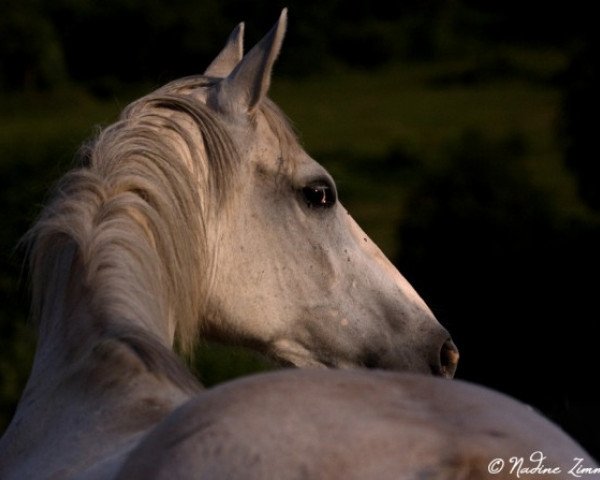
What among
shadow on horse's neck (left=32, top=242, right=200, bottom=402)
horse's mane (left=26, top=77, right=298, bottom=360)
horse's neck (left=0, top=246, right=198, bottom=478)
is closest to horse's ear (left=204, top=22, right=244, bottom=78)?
horse's mane (left=26, top=77, right=298, bottom=360)

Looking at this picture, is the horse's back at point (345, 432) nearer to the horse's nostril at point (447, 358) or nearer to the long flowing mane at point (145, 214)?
the long flowing mane at point (145, 214)

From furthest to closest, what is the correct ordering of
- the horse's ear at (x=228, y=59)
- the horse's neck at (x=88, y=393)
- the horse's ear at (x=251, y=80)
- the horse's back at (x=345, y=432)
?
the horse's ear at (x=228, y=59) < the horse's ear at (x=251, y=80) < the horse's neck at (x=88, y=393) < the horse's back at (x=345, y=432)

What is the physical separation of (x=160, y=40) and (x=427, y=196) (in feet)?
57.8

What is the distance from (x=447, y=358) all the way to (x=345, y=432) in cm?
182

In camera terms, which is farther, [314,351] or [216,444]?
[314,351]

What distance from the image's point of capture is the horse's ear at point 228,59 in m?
3.78

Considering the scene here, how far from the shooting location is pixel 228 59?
3850 mm

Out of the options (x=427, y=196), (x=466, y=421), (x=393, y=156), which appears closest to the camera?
(x=466, y=421)

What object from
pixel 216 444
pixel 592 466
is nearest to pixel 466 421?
pixel 592 466

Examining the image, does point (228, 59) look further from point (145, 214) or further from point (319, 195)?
point (145, 214)

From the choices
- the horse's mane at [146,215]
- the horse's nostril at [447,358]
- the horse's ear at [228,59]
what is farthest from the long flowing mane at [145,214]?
the horse's nostril at [447,358]

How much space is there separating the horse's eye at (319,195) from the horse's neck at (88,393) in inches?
36.2

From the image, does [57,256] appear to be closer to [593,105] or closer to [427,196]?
[427,196]

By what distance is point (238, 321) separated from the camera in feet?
10.8
